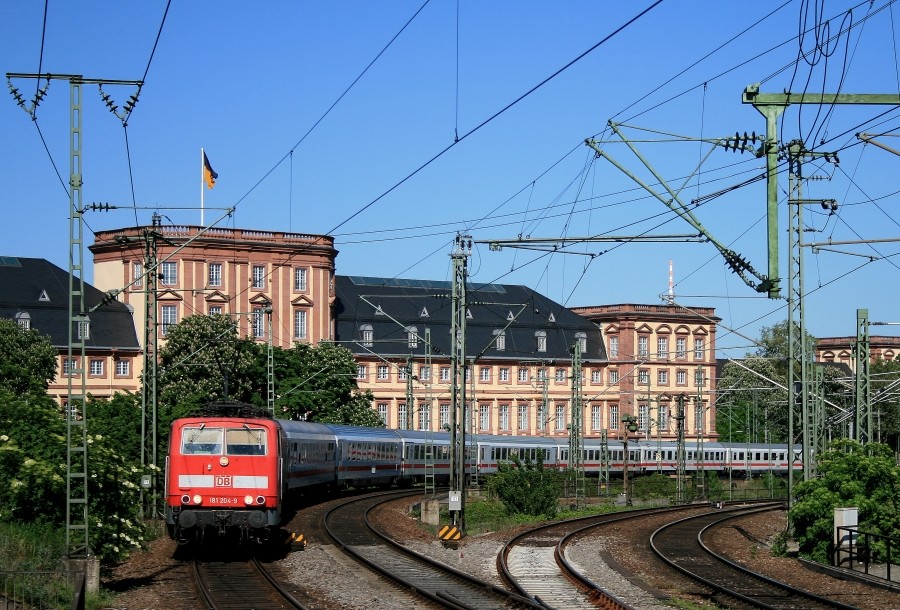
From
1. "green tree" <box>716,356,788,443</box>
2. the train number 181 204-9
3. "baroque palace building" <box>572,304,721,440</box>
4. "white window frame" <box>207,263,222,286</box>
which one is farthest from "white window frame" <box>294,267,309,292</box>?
the train number 181 204-9

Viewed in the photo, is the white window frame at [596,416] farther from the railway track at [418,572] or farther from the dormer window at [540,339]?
the railway track at [418,572]

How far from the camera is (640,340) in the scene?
11631 cm

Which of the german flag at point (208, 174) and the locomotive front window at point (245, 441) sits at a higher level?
the german flag at point (208, 174)

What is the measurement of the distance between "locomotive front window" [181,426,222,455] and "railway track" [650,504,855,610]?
9961 mm

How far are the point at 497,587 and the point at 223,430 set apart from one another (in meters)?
8.49

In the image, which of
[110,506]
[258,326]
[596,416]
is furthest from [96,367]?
[110,506]

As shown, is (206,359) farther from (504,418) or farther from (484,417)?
(504,418)

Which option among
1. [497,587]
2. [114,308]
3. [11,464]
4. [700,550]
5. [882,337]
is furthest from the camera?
[882,337]

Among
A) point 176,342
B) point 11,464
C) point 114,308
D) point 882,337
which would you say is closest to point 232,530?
point 11,464

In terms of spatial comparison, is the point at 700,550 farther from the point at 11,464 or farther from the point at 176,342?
the point at 176,342

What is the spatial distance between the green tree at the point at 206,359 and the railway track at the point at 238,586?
4572 centimetres

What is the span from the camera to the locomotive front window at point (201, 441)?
Answer: 2750 centimetres

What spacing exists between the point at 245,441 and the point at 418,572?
510 cm

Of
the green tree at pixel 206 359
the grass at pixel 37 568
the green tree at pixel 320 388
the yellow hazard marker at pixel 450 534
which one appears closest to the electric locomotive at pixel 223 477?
the grass at pixel 37 568
